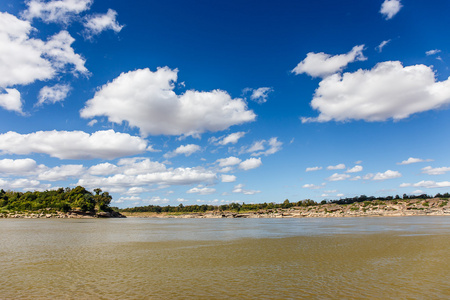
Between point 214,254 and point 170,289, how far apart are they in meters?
15.4

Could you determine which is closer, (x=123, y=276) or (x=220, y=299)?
(x=220, y=299)

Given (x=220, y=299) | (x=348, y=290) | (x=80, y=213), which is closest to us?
(x=220, y=299)

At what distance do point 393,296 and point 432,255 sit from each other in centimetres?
2024

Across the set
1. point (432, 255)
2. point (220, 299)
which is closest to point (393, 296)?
point (220, 299)

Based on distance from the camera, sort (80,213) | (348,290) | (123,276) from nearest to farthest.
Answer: (348,290), (123,276), (80,213)

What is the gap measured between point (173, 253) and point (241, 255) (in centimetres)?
838

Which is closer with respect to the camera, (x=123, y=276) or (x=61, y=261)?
(x=123, y=276)

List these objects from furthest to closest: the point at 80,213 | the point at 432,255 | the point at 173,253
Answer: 1. the point at 80,213
2. the point at 173,253
3. the point at 432,255

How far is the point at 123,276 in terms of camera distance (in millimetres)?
21312

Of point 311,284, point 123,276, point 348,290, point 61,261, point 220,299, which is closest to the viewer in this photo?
point 220,299

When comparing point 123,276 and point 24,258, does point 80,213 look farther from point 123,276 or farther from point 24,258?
point 123,276

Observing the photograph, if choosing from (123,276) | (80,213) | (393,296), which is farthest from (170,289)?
(80,213)

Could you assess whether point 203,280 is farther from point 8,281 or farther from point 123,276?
point 8,281

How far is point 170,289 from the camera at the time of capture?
1777cm
